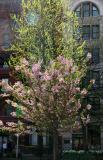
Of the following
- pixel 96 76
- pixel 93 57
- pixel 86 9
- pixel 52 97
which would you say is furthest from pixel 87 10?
pixel 52 97

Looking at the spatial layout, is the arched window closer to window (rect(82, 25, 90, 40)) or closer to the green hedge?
window (rect(82, 25, 90, 40))

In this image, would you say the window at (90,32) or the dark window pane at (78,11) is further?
the dark window pane at (78,11)

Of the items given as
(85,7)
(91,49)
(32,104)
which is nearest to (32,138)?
(91,49)

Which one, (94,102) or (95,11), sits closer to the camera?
(94,102)

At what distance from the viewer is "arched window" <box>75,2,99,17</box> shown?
6285 centimetres

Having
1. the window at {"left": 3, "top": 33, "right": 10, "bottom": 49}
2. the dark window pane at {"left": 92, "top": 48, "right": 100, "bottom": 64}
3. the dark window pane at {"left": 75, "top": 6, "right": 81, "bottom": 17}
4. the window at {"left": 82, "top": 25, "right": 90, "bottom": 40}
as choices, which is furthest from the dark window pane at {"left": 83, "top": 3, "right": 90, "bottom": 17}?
the window at {"left": 3, "top": 33, "right": 10, "bottom": 49}

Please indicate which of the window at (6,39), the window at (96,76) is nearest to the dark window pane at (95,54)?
the window at (96,76)

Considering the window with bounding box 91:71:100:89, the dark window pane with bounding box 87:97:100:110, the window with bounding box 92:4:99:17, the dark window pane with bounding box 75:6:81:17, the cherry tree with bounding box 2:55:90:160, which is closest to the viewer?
the cherry tree with bounding box 2:55:90:160

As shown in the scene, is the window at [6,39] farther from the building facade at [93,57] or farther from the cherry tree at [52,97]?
the cherry tree at [52,97]

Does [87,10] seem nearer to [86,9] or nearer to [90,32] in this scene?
[86,9]

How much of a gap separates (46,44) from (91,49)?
1606 centimetres

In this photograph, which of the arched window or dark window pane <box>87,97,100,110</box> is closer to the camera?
dark window pane <box>87,97,100,110</box>

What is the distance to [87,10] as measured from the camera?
208 ft

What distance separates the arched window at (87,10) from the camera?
6285 cm
